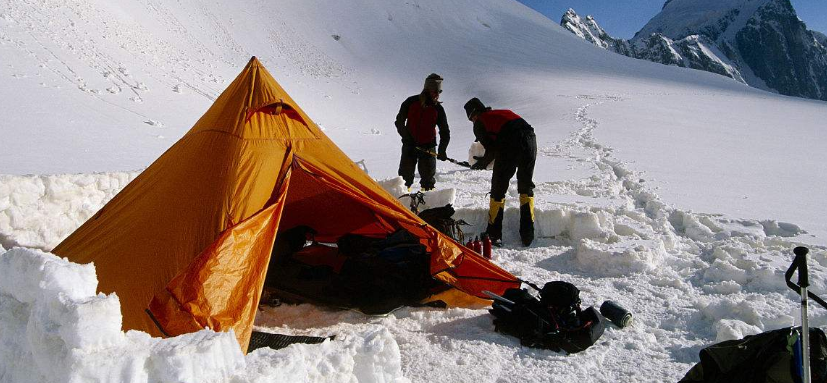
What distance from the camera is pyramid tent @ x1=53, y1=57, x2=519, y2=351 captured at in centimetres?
305

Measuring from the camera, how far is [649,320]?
3713 mm

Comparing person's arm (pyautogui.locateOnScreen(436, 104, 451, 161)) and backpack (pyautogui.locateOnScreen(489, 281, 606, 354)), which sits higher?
person's arm (pyautogui.locateOnScreen(436, 104, 451, 161))

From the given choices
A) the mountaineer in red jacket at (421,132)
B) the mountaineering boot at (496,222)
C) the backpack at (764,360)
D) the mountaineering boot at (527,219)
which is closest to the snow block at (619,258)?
the mountaineering boot at (527,219)

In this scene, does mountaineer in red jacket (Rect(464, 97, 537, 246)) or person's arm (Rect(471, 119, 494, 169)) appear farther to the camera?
person's arm (Rect(471, 119, 494, 169))

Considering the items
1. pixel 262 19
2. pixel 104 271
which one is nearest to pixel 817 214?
pixel 104 271

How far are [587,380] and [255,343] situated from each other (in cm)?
190

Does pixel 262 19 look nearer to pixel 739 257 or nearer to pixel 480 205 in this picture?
pixel 480 205

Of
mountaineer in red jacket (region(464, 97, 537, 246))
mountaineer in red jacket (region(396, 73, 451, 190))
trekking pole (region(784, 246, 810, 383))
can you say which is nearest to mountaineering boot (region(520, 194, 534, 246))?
mountaineer in red jacket (region(464, 97, 537, 246))

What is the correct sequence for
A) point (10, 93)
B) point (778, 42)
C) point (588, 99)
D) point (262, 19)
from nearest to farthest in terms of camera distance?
point (10, 93) < point (588, 99) < point (262, 19) < point (778, 42)

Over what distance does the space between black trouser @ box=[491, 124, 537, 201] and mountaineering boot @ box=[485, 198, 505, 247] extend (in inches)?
2.4

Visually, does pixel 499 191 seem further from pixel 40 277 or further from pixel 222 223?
pixel 40 277

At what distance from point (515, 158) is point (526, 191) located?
1.12ft

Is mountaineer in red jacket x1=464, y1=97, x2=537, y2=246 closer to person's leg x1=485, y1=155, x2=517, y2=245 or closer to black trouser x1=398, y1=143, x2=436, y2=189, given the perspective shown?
person's leg x1=485, y1=155, x2=517, y2=245

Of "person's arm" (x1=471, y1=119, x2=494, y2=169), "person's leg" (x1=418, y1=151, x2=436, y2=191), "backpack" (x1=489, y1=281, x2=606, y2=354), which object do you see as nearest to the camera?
"backpack" (x1=489, y1=281, x2=606, y2=354)
